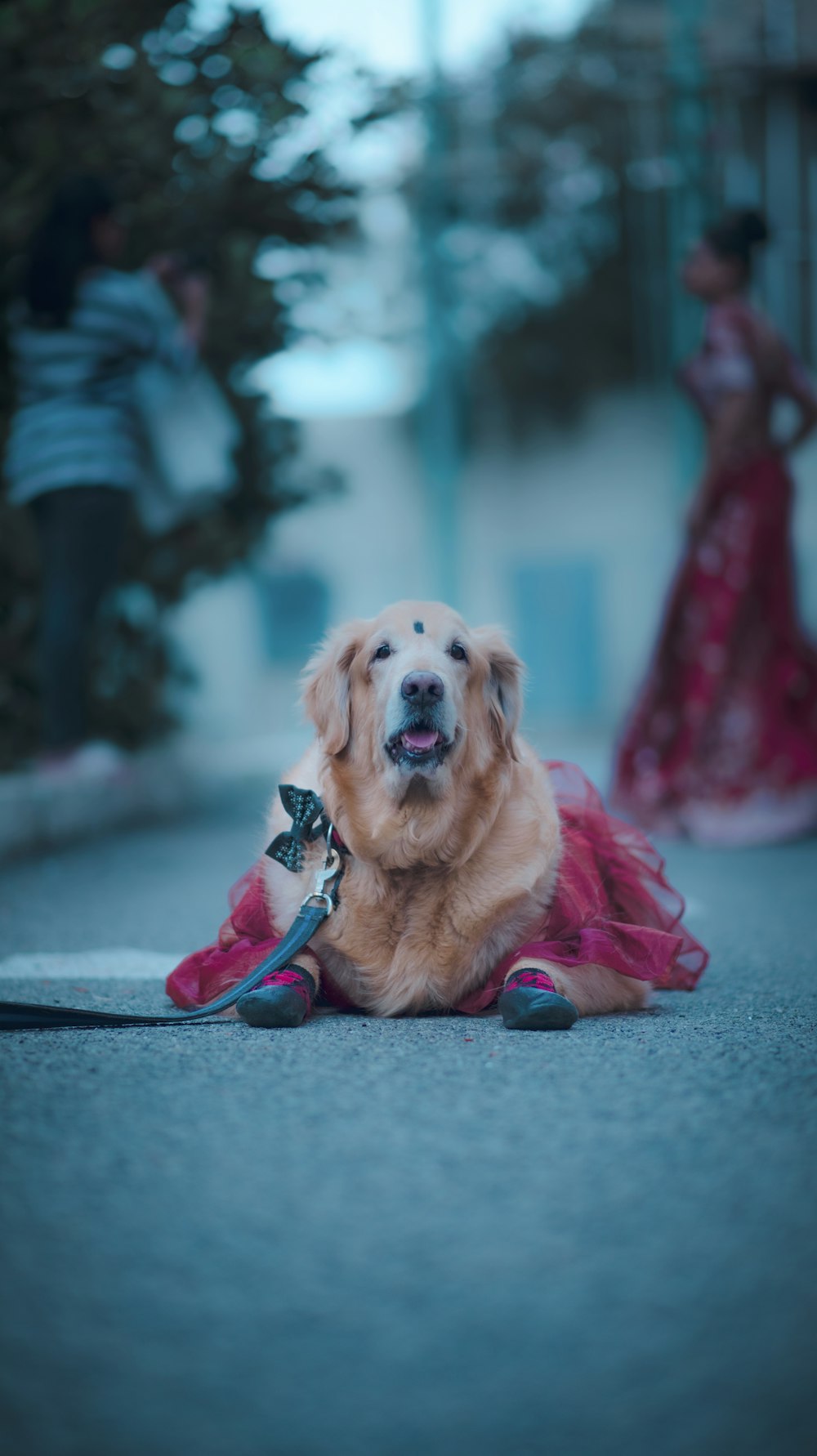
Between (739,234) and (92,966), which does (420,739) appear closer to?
(92,966)

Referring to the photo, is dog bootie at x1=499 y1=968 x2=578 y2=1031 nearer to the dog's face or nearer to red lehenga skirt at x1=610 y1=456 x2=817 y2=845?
the dog's face

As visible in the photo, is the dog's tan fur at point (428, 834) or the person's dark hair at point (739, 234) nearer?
the dog's tan fur at point (428, 834)

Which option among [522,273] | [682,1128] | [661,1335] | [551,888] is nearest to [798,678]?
[551,888]

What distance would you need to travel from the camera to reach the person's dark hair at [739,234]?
6.24 m

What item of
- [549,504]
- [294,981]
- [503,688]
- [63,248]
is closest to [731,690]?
[63,248]

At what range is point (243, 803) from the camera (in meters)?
8.32

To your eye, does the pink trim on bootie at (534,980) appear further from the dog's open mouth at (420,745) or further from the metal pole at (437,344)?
the metal pole at (437,344)

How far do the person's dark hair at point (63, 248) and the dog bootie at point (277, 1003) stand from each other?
4.14m

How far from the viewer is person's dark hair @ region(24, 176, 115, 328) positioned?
18.5ft

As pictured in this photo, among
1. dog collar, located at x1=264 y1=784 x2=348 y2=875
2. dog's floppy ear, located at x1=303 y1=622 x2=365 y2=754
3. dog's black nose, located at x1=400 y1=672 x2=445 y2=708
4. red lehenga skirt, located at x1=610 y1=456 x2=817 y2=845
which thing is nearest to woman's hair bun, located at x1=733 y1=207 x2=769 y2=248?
red lehenga skirt, located at x1=610 y1=456 x2=817 y2=845

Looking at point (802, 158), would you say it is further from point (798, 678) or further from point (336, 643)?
point (336, 643)

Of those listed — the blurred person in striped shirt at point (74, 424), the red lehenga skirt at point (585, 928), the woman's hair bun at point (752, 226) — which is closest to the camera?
the red lehenga skirt at point (585, 928)

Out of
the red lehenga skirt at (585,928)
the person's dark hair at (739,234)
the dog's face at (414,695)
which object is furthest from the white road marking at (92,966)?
the person's dark hair at (739,234)

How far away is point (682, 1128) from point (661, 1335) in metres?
0.58
